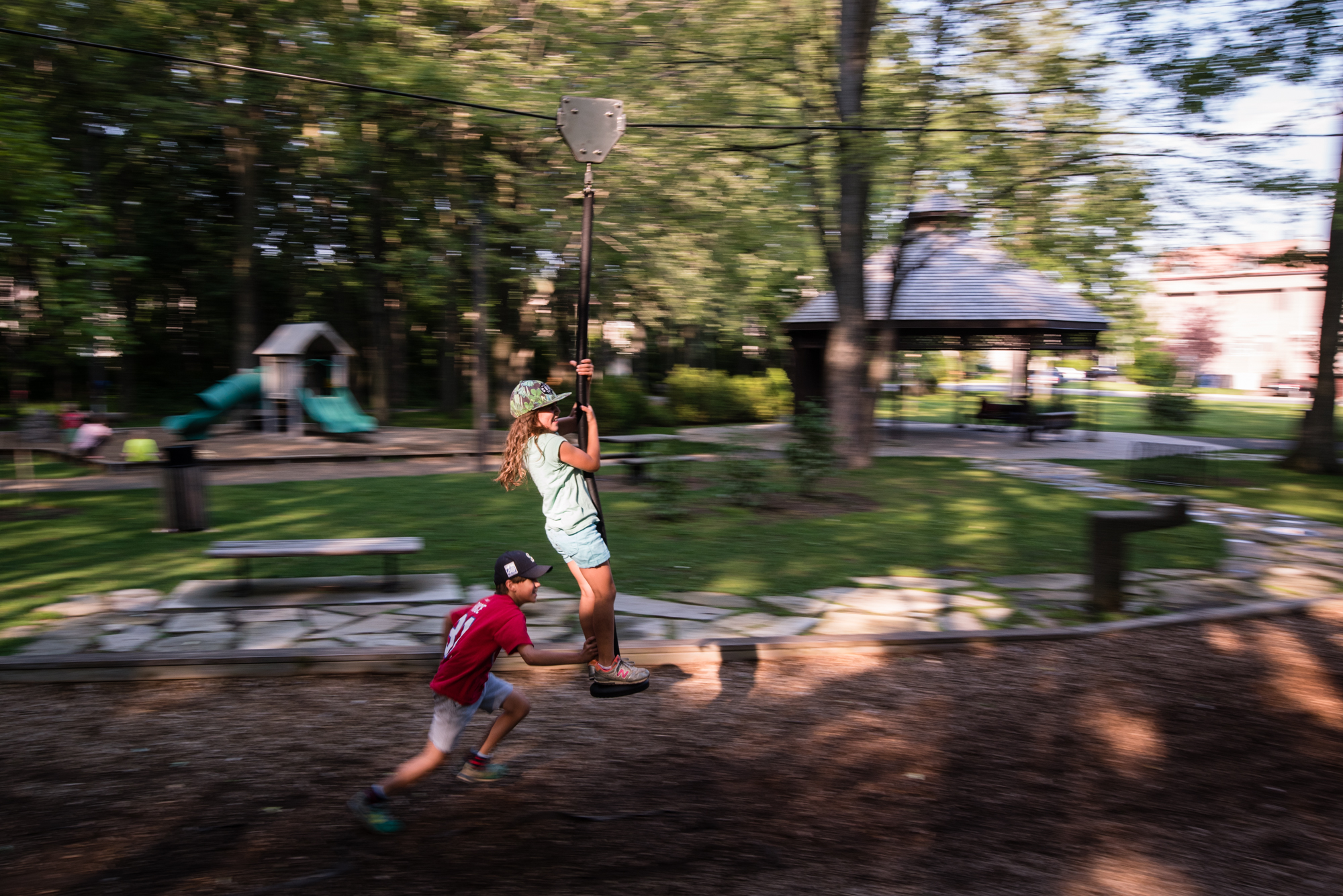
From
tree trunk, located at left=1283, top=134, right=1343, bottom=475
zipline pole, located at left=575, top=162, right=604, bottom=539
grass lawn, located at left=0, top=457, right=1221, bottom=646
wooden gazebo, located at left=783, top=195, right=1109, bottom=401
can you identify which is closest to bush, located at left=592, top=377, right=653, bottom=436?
wooden gazebo, located at left=783, top=195, right=1109, bottom=401

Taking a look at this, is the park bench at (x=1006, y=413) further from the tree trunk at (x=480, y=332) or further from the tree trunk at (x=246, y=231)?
the tree trunk at (x=246, y=231)

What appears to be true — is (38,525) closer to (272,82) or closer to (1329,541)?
(272,82)

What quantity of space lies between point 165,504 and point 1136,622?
32.1 ft

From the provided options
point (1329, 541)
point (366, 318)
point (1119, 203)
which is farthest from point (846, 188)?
point (366, 318)

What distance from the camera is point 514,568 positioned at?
4164 millimetres

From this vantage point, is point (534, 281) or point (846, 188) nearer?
point (846, 188)

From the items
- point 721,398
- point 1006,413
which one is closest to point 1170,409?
point 1006,413

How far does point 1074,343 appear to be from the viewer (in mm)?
23312

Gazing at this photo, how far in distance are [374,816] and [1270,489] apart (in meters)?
15.7

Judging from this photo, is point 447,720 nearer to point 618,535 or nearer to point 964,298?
point 618,535

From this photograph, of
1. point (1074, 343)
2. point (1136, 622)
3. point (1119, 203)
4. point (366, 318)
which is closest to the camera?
point (1136, 622)

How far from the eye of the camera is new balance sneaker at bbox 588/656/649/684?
5.51 metres

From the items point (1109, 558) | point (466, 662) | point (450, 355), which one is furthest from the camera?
point (450, 355)

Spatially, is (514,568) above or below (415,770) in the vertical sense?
above
